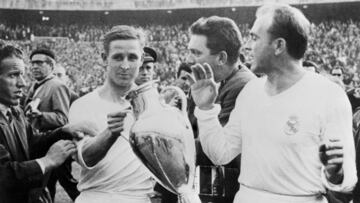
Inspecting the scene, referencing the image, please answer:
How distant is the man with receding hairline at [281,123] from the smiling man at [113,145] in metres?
0.32

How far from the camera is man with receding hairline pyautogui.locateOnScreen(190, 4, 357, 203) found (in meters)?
1.51

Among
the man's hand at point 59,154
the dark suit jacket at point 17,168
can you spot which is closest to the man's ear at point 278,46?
the man's hand at point 59,154

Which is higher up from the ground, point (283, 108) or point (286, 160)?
point (283, 108)

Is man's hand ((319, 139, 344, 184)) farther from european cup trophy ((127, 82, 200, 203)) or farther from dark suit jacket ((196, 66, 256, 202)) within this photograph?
dark suit jacket ((196, 66, 256, 202))

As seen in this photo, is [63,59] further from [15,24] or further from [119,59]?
[119,59]

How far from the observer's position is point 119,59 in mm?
1919

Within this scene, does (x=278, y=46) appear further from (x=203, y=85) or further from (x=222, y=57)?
(x=222, y=57)

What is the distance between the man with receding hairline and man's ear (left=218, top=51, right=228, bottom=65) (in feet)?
1.08

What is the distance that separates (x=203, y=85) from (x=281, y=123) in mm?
280

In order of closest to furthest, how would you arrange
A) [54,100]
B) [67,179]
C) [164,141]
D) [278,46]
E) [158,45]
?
[164,141] → [278,46] → [67,179] → [54,100] → [158,45]

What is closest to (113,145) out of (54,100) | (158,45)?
(54,100)

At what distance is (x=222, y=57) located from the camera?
2070 millimetres

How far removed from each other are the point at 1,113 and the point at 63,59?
258 cm

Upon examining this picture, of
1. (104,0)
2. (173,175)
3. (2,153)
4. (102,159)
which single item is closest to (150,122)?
(173,175)
